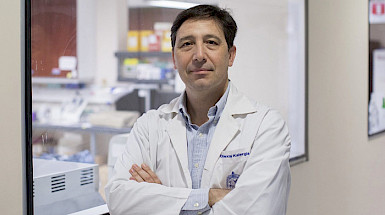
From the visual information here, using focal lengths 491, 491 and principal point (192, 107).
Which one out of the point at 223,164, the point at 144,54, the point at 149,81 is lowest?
the point at 223,164

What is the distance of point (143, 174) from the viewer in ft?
5.57

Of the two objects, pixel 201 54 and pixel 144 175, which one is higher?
pixel 201 54

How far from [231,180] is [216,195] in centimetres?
9

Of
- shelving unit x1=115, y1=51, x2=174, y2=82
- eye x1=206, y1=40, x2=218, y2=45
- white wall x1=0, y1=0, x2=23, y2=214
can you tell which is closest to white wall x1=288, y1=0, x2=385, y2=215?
shelving unit x1=115, y1=51, x2=174, y2=82

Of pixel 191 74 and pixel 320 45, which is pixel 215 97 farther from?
pixel 320 45

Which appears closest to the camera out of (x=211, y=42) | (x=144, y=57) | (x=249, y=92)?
(x=211, y=42)

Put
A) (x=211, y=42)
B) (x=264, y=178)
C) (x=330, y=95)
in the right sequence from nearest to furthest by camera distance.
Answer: (x=264, y=178) → (x=211, y=42) → (x=330, y=95)

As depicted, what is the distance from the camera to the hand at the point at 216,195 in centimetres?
158

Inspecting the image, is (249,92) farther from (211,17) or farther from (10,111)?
(10,111)

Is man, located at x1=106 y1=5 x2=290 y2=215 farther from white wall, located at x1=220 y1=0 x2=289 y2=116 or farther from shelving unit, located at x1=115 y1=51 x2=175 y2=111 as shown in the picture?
shelving unit, located at x1=115 y1=51 x2=175 y2=111

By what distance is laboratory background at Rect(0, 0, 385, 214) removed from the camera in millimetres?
1763

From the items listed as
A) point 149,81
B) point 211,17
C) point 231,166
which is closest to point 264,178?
point 231,166

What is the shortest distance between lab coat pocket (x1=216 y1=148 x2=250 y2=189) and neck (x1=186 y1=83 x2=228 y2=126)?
0.60ft

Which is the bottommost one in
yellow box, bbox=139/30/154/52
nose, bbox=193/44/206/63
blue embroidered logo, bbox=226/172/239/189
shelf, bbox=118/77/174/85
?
blue embroidered logo, bbox=226/172/239/189
